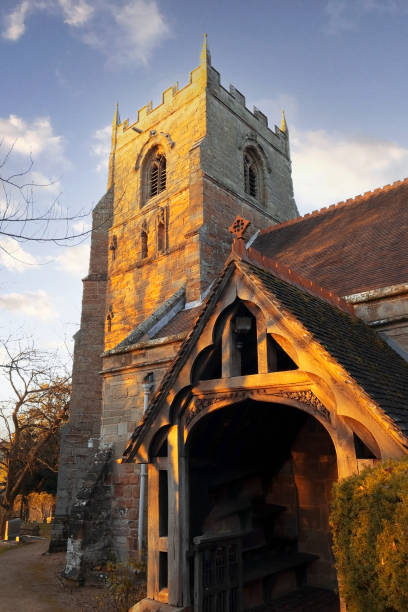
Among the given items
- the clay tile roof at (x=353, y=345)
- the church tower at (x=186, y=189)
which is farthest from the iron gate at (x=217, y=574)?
the church tower at (x=186, y=189)

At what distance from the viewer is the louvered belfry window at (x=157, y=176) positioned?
59.9 ft

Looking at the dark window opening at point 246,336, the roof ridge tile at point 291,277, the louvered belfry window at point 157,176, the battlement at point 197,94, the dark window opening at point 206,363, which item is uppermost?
the battlement at point 197,94

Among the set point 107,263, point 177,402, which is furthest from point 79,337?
point 177,402

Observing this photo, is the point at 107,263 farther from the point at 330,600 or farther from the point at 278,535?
the point at 330,600

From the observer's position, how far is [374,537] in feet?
11.2

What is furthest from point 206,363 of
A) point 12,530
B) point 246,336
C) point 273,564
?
point 12,530

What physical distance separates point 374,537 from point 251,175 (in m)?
17.7

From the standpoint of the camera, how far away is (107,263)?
19469mm

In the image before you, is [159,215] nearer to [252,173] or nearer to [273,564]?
[252,173]

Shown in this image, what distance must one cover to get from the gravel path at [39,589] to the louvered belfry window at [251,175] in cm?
1499

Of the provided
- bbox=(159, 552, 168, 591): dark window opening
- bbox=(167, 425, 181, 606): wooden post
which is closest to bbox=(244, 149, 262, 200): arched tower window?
bbox=(167, 425, 181, 606): wooden post

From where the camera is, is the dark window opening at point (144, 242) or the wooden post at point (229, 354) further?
the dark window opening at point (144, 242)

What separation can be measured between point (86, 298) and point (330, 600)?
1463 centimetres

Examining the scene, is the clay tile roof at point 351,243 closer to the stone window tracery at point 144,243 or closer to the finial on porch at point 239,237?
the finial on porch at point 239,237
